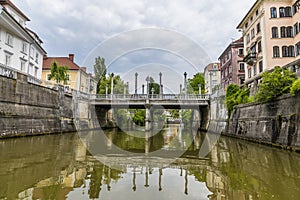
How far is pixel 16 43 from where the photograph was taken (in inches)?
990

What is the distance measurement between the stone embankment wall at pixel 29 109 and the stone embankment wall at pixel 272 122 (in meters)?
17.9

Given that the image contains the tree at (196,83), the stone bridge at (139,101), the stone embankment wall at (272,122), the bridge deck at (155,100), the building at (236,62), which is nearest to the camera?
the stone embankment wall at (272,122)

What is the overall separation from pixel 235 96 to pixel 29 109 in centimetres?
1997

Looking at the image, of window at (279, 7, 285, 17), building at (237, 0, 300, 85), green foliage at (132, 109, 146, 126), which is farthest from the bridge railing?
green foliage at (132, 109, 146, 126)

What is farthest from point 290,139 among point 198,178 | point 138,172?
point 138,172

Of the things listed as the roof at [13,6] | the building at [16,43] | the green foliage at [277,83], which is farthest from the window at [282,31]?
the roof at [13,6]

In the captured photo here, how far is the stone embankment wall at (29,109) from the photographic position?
1509 cm

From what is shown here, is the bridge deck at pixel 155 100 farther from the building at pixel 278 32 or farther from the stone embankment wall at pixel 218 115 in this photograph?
the building at pixel 278 32

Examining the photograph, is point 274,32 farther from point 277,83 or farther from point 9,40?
point 9,40

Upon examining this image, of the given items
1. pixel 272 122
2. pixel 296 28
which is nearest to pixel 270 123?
pixel 272 122

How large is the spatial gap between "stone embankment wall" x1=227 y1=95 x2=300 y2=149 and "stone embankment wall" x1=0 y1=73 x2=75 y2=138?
17.9 metres

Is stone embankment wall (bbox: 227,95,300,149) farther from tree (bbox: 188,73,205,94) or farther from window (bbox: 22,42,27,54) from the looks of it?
tree (bbox: 188,73,205,94)

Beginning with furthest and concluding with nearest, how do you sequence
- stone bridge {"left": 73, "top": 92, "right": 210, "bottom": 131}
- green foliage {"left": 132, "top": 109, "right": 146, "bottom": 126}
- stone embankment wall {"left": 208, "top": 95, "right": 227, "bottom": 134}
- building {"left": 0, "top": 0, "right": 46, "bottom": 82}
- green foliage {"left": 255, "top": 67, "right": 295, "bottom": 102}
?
green foliage {"left": 132, "top": 109, "right": 146, "bottom": 126} < stone bridge {"left": 73, "top": 92, "right": 210, "bottom": 131} < stone embankment wall {"left": 208, "top": 95, "right": 227, "bottom": 134} < building {"left": 0, "top": 0, "right": 46, "bottom": 82} < green foliage {"left": 255, "top": 67, "right": 295, "bottom": 102}

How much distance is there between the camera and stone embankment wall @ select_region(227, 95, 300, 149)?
1116 centimetres
